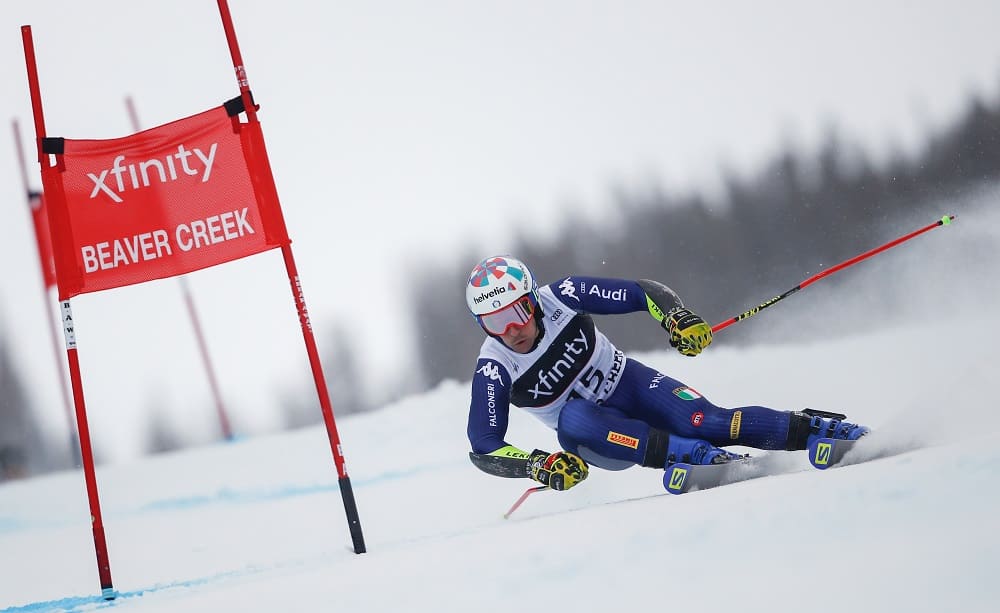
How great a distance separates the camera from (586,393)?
390cm

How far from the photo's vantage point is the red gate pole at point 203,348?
29.9 feet

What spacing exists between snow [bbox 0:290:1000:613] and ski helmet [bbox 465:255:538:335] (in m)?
0.83

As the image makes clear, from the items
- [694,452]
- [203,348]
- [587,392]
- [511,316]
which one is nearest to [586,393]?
[587,392]

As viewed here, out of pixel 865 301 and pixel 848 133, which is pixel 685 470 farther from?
pixel 848 133

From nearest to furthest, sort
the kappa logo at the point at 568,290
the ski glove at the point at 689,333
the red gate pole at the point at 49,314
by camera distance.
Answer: the ski glove at the point at 689,333, the kappa logo at the point at 568,290, the red gate pole at the point at 49,314

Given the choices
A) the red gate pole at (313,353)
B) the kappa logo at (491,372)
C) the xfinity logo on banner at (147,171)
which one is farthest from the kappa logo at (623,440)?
the xfinity logo on banner at (147,171)

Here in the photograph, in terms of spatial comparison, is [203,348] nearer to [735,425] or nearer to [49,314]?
[49,314]

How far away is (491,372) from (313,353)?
76 centimetres

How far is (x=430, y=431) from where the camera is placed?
890cm

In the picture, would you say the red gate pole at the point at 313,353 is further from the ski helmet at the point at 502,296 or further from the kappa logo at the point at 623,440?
the kappa logo at the point at 623,440

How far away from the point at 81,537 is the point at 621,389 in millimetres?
4647

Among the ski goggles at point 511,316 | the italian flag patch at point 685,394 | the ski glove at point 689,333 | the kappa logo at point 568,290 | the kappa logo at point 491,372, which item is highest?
the kappa logo at point 568,290

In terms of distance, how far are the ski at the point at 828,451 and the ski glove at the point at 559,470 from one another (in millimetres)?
837

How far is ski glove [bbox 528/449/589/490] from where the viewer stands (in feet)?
11.2
